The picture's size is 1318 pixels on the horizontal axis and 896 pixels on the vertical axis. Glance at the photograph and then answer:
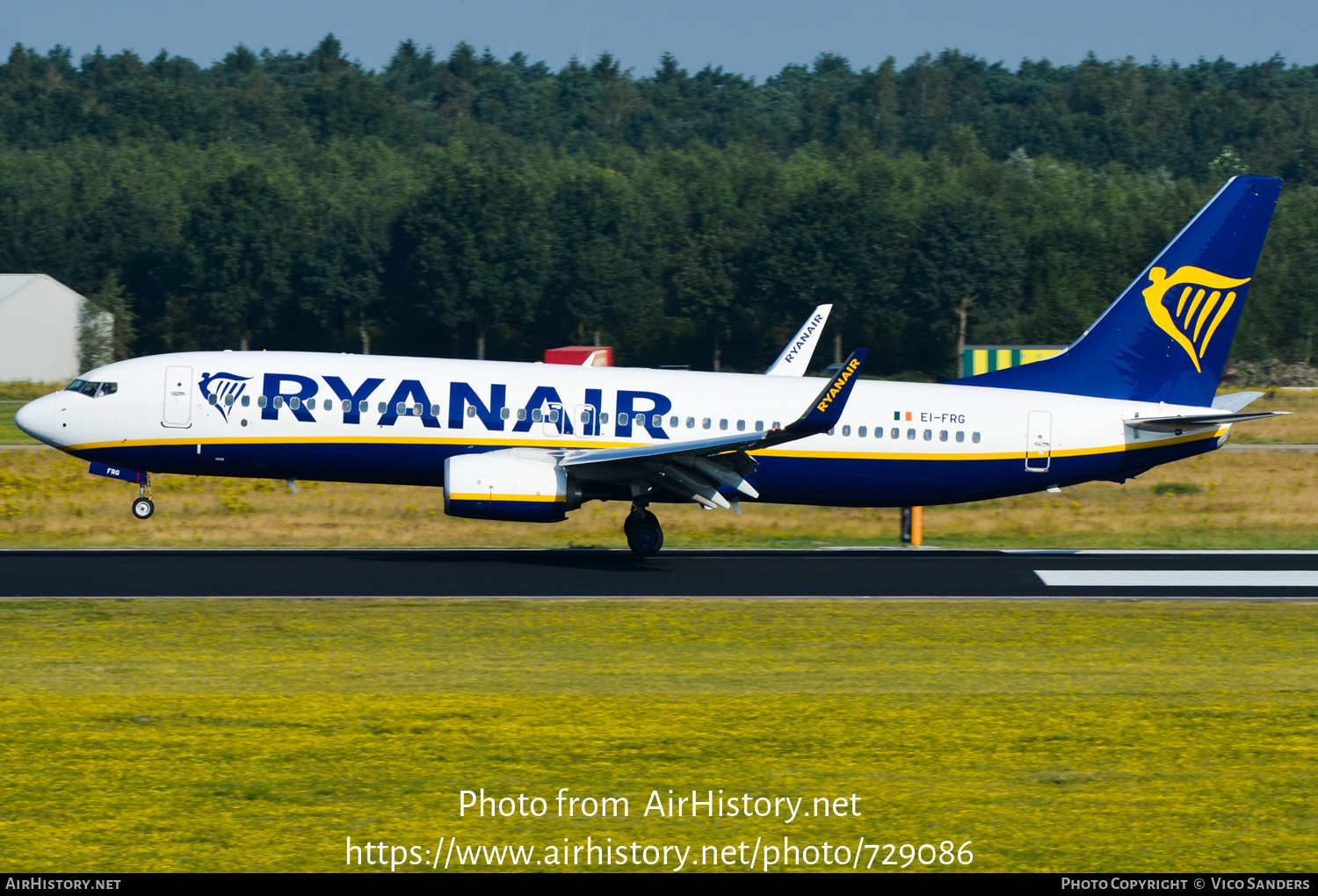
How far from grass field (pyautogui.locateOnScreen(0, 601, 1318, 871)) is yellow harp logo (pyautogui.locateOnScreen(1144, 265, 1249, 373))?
9.20 m

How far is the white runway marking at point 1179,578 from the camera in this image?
Result: 2684 cm

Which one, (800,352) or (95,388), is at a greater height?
(800,352)

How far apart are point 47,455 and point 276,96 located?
142276mm

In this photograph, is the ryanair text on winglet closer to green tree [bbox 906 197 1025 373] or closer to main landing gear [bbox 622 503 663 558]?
main landing gear [bbox 622 503 663 558]

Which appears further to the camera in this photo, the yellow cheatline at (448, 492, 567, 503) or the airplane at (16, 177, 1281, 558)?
the airplane at (16, 177, 1281, 558)

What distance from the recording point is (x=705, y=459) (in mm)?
28234

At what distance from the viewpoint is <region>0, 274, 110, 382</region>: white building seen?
93.2 metres

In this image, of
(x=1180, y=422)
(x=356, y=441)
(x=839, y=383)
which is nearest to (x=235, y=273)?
(x=356, y=441)

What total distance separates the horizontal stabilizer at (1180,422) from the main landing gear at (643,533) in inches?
404

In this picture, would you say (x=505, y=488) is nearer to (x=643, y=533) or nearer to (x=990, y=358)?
(x=643, y=533)

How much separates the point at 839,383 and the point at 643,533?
19.1 ft

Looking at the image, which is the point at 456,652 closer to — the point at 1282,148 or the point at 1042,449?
the point at 1042,449

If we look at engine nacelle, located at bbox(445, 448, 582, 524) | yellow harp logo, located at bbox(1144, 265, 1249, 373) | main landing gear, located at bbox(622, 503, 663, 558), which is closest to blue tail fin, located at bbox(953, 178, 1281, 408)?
yellow harp logo, located at bbox(1144, 265, 1249, 373)

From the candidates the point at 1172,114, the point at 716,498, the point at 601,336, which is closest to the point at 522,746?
the point at 716,498
